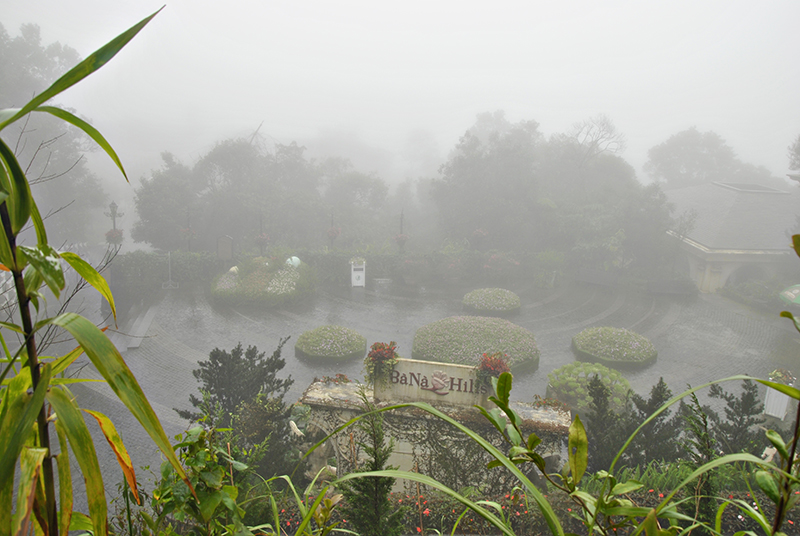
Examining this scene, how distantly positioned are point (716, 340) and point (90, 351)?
16272 millimetres

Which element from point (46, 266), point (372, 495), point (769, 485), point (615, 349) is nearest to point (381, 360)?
point (372, 495)

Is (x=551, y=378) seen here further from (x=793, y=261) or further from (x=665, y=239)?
(x=793, y=261)

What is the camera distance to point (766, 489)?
0.58 m

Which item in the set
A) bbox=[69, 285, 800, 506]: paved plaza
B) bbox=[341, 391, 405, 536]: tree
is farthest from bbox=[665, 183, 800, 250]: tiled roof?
bbox=[341, 391, 405, 536]: tree

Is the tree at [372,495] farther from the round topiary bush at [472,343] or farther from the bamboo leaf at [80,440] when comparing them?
the round topiary bush at [472,343]

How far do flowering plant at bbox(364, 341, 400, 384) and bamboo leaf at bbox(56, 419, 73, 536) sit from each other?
16.9 ft

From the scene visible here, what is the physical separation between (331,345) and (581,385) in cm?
602

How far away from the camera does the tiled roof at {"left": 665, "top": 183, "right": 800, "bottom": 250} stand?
67.9ft

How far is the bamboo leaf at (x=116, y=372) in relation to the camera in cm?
48

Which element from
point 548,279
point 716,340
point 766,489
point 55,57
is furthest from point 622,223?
point 55,57

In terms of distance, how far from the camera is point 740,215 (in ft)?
77.0

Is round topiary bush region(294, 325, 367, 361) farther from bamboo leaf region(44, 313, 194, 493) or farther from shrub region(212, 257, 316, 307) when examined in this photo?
bamboo leaf region(44, 313, 194, 493)

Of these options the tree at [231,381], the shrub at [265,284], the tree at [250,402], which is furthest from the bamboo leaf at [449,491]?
the shrub at [265,284]

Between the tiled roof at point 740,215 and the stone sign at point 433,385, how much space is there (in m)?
19.7
